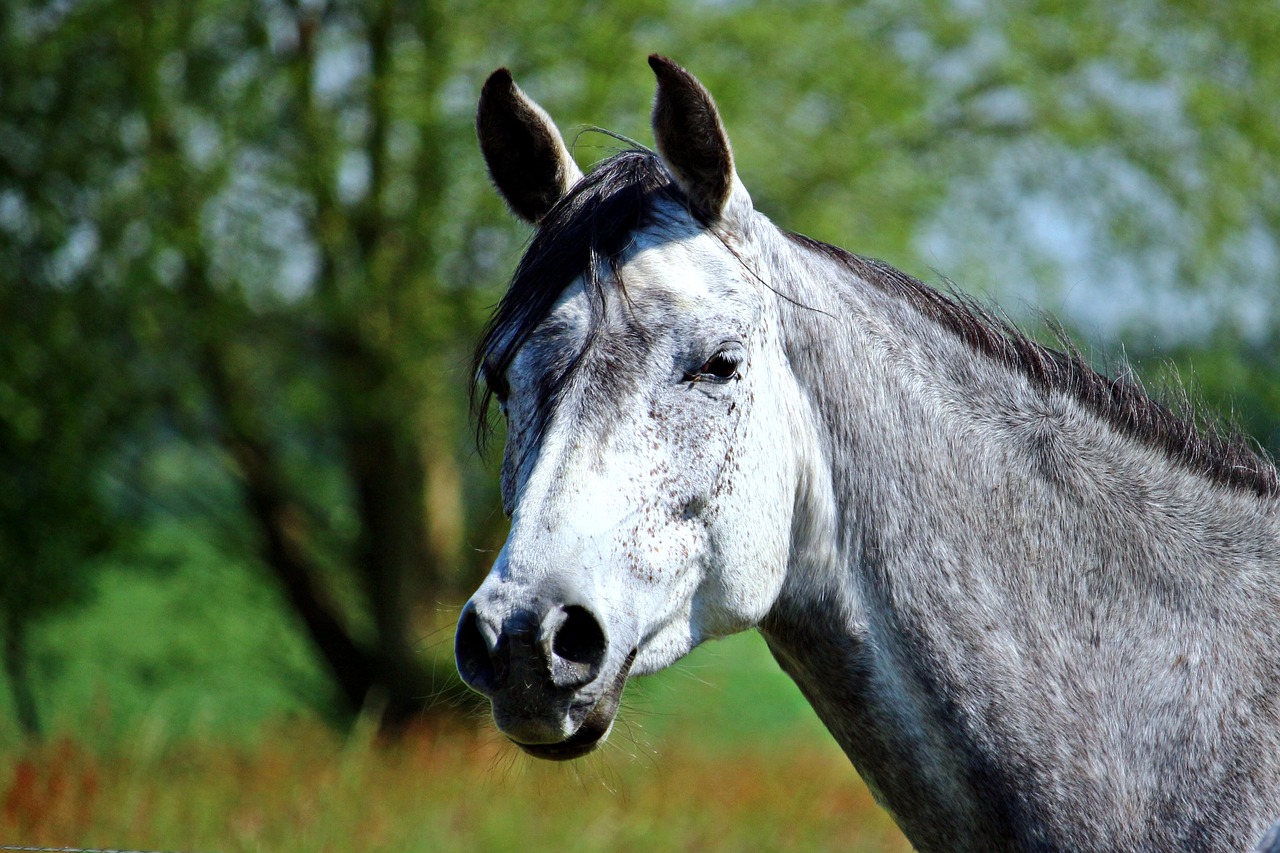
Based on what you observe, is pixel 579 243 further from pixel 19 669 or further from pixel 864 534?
pixel 19 669

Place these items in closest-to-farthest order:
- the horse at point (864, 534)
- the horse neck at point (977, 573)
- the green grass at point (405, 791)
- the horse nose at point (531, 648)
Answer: the horse nose at point (531, 648)
the horse at point (864, 534)
the horse neck at point (977, 573)
the green grass at point (405, 791)

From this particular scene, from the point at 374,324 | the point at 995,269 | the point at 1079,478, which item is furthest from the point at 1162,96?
the point at 1079,478

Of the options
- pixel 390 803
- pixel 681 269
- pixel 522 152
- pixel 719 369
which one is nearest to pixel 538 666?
pixel 719 369

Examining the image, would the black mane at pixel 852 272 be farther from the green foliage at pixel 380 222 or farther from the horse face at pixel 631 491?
the green foliage at pixel 380 222

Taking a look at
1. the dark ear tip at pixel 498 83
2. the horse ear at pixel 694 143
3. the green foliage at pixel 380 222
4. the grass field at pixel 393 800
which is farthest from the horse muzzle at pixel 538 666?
the green foliage at pixel 380 222

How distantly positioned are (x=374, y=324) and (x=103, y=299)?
2014mm

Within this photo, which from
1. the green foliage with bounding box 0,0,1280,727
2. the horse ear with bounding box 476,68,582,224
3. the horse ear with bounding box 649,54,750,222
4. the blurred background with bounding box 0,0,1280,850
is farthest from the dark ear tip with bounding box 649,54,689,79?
the green foliage with bounding box 0,0,1280,727

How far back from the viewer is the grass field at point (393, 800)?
15.7 feet

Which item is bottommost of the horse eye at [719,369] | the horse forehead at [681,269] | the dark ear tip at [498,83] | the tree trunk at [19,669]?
the tree trunk at [19,669]

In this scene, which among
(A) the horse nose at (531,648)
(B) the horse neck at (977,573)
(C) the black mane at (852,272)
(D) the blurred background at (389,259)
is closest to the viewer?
(A) the horse nose at (531,648)

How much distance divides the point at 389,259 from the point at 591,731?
653cm

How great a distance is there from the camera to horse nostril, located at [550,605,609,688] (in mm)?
1815

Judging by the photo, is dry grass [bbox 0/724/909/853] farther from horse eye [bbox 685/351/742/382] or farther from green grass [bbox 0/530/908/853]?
horse eye [bbox 685/351/742/382]

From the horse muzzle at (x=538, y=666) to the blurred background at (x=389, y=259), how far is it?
4005 millimetres
